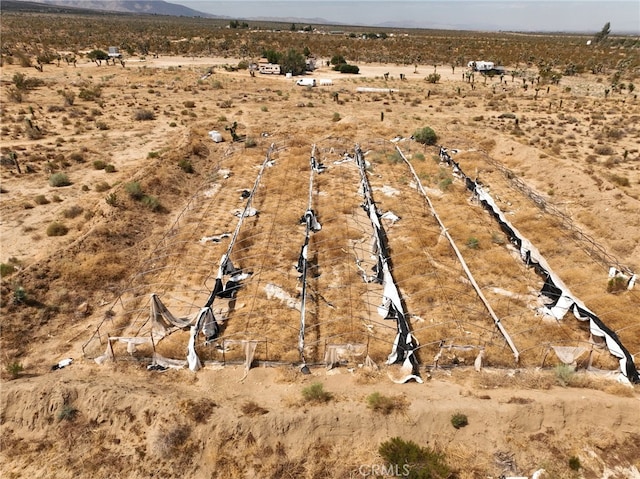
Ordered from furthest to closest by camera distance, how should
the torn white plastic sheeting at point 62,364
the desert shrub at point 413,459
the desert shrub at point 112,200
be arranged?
the desert shrub at point 112,200 → the torn white plastic sheeting at point 62,364 → the desert shrub at point 413,459

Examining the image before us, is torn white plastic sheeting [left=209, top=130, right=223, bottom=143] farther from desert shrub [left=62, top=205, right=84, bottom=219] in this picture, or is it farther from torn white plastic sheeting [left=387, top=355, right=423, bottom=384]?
torn white plastic sheeting [left=387, top=355, right=423, bottom=384]

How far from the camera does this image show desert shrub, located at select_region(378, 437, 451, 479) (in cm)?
934

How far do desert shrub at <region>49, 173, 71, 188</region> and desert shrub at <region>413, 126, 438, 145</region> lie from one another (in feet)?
79.5

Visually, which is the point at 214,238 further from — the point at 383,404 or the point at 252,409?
the point at 383,404

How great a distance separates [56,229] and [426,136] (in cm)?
2525

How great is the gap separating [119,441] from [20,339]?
18.6 feet

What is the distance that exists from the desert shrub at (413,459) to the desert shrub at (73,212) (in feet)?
58.8

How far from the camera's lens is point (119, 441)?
1014 cm

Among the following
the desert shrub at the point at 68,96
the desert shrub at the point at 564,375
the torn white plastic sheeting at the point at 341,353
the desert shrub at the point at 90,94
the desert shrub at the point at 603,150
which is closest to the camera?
the desert shrub at the point at 564,375

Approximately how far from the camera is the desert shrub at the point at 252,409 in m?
10.5

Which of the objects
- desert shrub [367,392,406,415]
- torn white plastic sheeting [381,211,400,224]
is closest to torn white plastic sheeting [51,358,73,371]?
desert shrub [367,392,406,415]

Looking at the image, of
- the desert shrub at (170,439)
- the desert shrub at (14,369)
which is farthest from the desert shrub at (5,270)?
the desert shrub at (170,439)

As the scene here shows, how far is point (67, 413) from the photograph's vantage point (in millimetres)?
10539

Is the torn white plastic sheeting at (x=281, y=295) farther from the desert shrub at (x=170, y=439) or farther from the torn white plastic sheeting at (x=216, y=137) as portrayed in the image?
the torn white plastic sheeting at (x=216, y=137)
